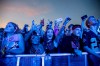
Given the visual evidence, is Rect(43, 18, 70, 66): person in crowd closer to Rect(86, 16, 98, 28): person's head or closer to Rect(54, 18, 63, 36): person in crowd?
Rect(54, 18, 63, 36): person in crowd

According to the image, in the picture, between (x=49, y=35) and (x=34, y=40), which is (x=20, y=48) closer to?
(x=34, y=40)

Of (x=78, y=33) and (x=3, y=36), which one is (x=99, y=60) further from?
(x=3, y=36)

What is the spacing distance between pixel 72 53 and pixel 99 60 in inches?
12.1

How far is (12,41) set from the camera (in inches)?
71.0

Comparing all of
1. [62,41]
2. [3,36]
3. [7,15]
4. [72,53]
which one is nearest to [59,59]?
[72,53]

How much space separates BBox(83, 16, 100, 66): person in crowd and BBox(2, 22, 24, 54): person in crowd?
2.45 feet

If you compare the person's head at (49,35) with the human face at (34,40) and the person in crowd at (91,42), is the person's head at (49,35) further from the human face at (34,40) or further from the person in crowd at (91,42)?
the person in crowd at (91,42)

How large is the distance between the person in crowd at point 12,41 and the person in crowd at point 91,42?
75cm

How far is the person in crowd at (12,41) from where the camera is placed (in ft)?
5.68

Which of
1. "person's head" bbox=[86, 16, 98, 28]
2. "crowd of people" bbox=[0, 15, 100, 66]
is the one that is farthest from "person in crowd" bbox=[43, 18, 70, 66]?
"person's head" bbox=[86, 16, 98, 28]

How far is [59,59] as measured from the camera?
1550mm

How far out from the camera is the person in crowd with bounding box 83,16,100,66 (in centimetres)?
162

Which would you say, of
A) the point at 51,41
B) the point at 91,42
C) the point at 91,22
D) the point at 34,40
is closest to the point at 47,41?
the point at 51,41

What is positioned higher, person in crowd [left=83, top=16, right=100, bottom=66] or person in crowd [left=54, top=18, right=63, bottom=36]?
person in crowd [left=54, top=18, right=63, bottom=36]
